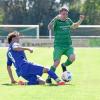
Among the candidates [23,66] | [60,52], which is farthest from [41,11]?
[23,66]

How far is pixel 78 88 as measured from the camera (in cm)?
1243

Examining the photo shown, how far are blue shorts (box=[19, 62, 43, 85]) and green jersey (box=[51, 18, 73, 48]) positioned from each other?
160cm

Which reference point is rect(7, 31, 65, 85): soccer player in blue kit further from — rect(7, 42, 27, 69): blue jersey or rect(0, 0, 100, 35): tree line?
rect(0, 0, 100, 35): tree line

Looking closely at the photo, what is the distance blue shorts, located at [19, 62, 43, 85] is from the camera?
1340 cm

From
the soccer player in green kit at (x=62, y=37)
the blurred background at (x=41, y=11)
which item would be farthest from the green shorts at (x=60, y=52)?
the blurred background at (x=41, y=11)

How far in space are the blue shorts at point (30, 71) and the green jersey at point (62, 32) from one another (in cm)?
160

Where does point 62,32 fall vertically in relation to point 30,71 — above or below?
above

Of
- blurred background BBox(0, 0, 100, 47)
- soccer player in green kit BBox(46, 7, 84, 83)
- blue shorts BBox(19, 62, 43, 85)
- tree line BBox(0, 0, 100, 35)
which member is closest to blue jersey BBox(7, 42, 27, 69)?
blue shorts BBox(19, 62, 43, 85)

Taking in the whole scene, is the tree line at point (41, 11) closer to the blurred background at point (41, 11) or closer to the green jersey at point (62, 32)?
the blurred background at point (41, 11)

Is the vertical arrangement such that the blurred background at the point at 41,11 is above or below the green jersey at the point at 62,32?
below

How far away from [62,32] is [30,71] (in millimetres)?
1866

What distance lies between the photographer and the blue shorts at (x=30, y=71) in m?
13.4

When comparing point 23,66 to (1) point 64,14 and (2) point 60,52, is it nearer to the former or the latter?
(2) point 60,52

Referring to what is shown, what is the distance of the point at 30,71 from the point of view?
13.5 meters
